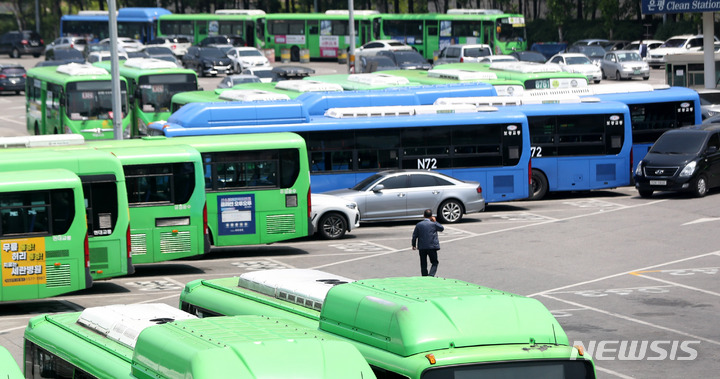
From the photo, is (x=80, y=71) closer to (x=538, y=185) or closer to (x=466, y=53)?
(x=538, y=185)

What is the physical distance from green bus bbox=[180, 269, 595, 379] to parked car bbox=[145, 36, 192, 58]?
6105 cm

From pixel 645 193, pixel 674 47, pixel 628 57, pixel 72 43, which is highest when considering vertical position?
pixel 72 43

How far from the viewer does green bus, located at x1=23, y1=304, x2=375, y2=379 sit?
23.0 ft

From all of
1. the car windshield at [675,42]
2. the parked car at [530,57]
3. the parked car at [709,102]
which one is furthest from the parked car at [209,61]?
the parked car at [709,102]

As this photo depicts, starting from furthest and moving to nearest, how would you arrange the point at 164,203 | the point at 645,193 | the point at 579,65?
the point at 579,65 < the point at 645,193 < the point at 164,203

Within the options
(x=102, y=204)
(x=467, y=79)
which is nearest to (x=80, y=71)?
(x=467, y=79)

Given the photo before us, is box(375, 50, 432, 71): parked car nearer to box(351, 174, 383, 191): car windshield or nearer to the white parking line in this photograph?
box(351, 174, 383, 191): car windshield

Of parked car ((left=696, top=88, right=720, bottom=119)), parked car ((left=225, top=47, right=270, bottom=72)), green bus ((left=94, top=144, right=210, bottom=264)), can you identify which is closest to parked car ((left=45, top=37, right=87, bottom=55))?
parked car ((left=225, top=47, right=270, bottom=72))

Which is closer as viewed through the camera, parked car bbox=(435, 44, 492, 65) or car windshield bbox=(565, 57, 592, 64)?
car windshield bbox=(565, 57, 592, 64)

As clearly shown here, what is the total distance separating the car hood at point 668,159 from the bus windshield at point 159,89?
15.7 meters

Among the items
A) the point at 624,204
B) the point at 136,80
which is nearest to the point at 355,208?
the point at 624,204

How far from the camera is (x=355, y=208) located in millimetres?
24375

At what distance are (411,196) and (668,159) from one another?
24.1ft

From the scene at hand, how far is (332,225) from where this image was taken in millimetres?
24406
